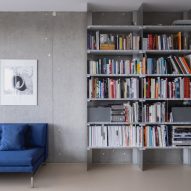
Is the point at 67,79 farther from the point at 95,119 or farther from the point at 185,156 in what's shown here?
the point at 185,156

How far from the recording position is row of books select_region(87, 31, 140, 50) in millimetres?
4461

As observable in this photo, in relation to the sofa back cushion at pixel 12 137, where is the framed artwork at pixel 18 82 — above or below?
above

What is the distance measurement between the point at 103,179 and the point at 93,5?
2691mm

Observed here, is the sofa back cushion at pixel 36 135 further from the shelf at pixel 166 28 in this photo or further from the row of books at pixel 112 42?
the shelf at pixel 166 28

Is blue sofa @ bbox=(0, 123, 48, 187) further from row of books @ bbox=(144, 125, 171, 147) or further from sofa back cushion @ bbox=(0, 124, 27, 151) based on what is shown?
row of books @ bbox=(144, 125, 171, 147)

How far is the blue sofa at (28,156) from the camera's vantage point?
3707 millimetres

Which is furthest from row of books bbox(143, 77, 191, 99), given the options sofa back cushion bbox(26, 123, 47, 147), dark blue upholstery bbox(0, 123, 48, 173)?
dark blue upholstery bbox(0, 123, 48, 173)

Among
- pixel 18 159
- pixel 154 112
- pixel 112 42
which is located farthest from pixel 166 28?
pixel 18 159

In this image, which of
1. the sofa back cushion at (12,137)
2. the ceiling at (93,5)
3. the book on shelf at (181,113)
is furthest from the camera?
the book on shelf at (181,113)

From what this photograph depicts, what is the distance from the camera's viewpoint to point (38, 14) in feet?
15.7

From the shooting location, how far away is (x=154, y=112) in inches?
173

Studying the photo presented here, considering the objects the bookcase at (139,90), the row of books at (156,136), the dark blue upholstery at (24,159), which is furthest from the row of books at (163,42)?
the dark blue upholstery at (24,159)

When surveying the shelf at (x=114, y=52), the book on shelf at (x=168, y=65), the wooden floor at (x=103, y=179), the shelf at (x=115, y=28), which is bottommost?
the wooden floor at (x=103, y=179)

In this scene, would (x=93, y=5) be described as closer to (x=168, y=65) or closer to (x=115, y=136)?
(x=168, y=65)
